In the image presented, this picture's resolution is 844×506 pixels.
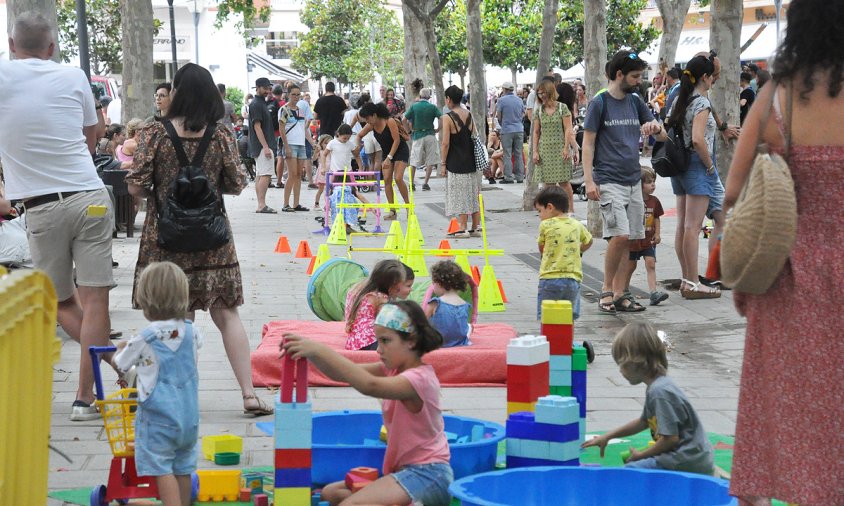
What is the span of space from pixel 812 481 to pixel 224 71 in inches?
2610

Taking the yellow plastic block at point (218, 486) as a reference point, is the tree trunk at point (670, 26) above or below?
above

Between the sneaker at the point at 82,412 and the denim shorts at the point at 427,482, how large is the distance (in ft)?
8.02

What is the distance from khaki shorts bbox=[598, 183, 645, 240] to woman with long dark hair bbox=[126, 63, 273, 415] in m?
4.12

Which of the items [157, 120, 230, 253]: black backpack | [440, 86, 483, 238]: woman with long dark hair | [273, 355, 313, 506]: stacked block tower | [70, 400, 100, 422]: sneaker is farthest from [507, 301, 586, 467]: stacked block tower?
[440, 86, 483, 238]: woman with long dark hair

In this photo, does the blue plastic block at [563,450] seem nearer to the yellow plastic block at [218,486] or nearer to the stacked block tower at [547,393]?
the stacked block tower at [547,393]

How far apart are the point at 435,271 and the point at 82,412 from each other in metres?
2.46

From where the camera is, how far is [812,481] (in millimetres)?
3637

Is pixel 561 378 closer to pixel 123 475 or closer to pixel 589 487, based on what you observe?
pixel 589 487

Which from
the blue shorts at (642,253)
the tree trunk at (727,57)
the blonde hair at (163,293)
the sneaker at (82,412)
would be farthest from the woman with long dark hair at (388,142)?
the blonde hair at (163,293)

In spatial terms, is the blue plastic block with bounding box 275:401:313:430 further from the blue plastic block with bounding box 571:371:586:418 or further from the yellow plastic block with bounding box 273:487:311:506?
the blue plastic block with bounding box 571:371:586:418

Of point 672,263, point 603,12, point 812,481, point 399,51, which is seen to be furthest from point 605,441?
point 399,51

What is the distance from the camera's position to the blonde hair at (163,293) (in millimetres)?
5234

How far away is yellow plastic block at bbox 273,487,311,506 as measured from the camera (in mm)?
4699

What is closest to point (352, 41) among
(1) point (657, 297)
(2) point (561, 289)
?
(1) point (657, 297)
